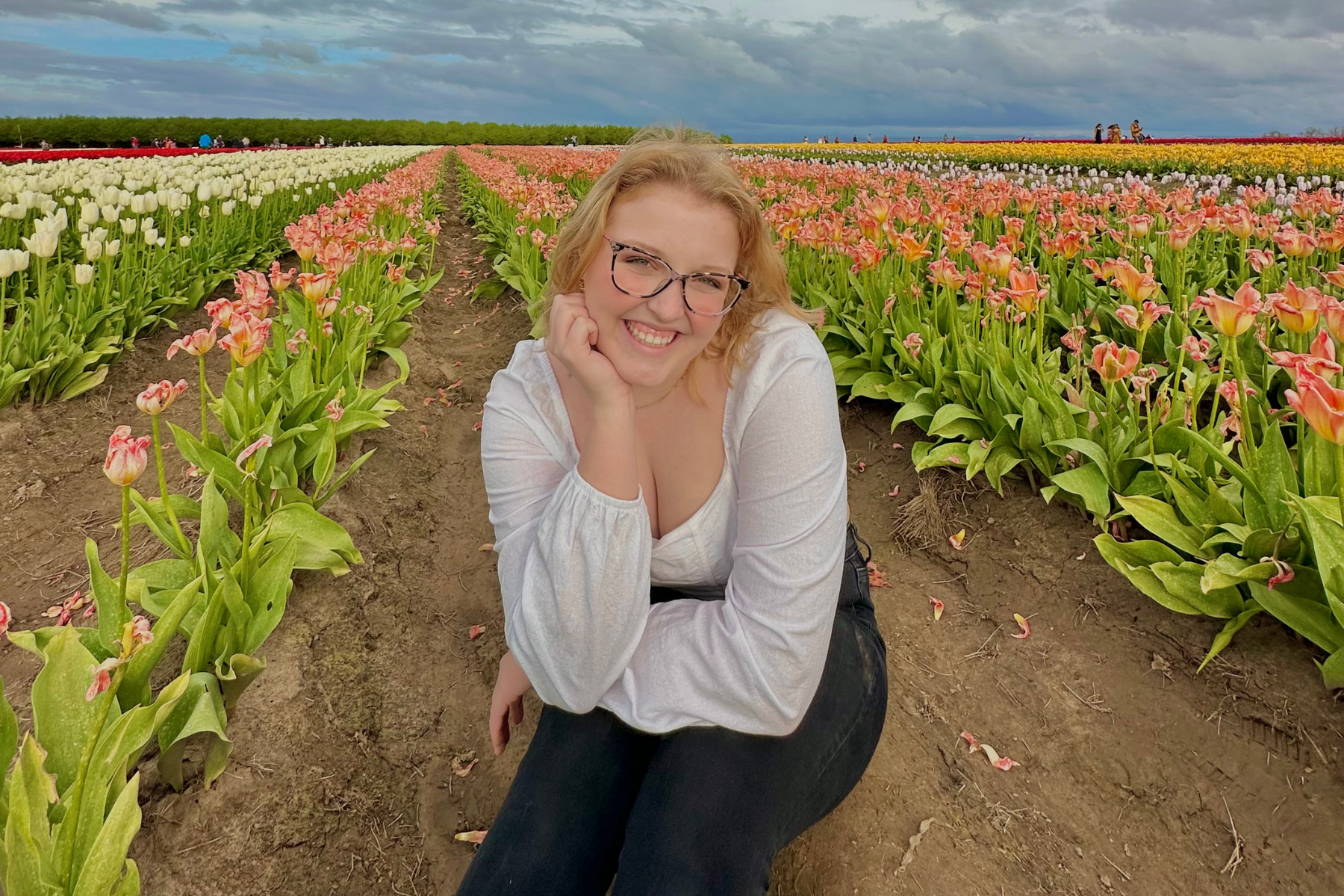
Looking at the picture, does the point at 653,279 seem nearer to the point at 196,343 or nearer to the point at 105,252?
the point at 196,343

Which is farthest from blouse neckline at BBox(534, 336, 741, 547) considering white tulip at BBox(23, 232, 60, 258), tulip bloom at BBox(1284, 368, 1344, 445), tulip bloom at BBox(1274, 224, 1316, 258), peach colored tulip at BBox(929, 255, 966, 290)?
white tulip at BBox(23, 232, 60, 258)

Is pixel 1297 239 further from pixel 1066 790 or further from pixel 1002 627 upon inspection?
pixel 1066 790

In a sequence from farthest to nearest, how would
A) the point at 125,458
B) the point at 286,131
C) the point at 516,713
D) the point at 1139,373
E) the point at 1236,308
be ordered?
the point at 286,131
the point at 1139,373
the point at 1236,308
the point at 516,713
the point at 125,458

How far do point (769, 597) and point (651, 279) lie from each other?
65 cm

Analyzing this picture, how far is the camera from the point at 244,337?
2162 mm

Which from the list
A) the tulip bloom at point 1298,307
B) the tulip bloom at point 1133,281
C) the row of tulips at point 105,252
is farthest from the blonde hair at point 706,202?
the row of tulips at point 105,252

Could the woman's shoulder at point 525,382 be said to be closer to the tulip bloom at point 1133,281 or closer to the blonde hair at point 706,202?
the blonde hair at point 706,202

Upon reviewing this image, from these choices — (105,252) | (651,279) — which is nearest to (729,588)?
(651,279)

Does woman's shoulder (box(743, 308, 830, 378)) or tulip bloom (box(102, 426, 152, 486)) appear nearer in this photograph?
tulip bloom (box(102, 426, 152, 486))

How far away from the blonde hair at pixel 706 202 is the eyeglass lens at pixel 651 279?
113 mm

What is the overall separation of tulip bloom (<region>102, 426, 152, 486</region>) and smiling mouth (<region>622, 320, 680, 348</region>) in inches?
33.5

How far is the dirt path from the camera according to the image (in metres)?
2.08

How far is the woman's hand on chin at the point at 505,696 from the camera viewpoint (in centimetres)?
193

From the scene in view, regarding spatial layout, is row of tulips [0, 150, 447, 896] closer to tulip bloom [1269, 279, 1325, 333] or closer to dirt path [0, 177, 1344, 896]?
dirt path [0, 177, 1344, 896]
